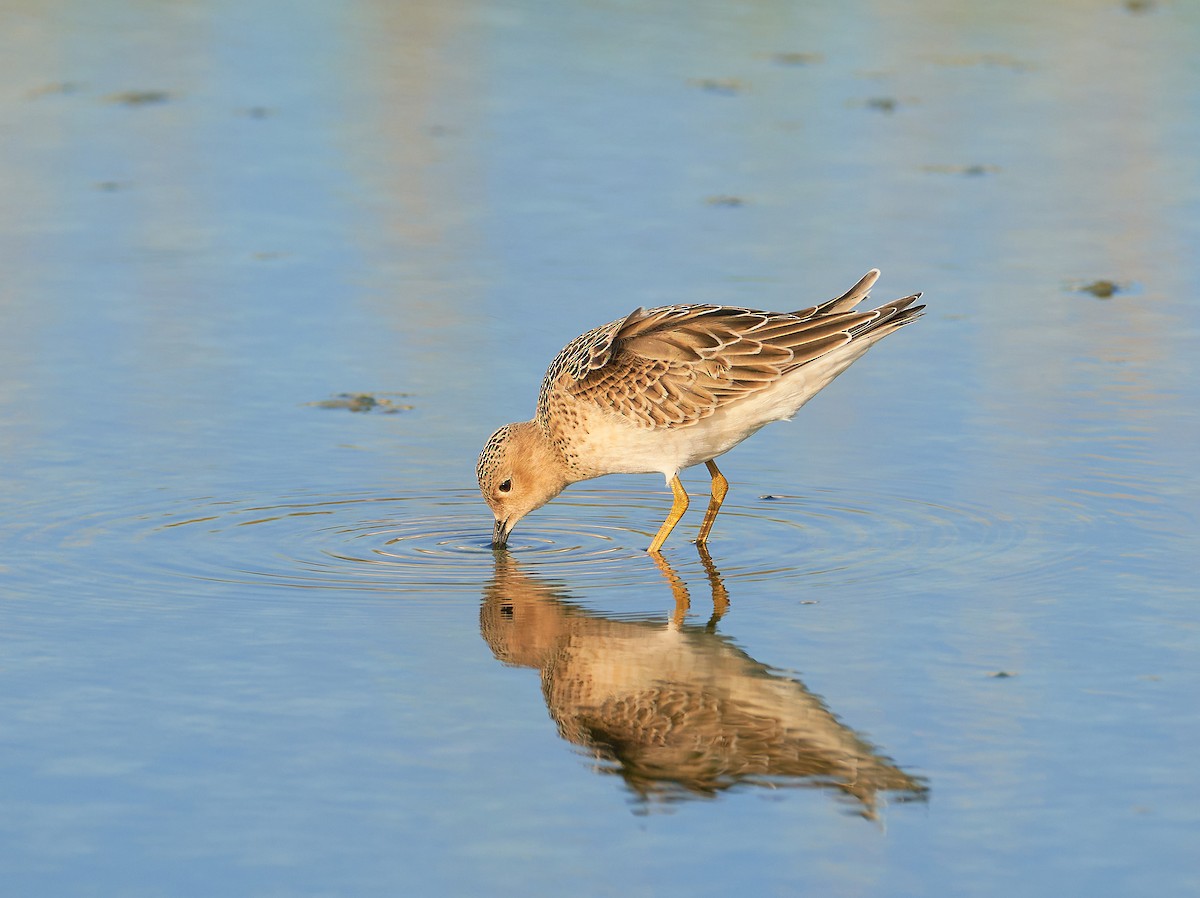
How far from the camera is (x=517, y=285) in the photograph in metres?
12.8

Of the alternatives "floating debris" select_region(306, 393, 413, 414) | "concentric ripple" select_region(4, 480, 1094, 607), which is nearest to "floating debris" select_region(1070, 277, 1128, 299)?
"concentric ripple" select_region(4, 480, 1094, 607)

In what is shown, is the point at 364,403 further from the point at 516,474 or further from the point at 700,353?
the point at 700,353

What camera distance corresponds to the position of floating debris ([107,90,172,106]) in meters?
17.6

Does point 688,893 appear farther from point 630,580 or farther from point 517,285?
point 517,285

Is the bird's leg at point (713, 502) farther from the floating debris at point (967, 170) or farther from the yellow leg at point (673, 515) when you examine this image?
the floating debris at point (967, 170)

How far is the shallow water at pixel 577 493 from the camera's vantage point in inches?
236

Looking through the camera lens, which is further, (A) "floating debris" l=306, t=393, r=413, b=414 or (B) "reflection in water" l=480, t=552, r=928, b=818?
(A) "floating debris" l=306, t=393, r=413, b=414

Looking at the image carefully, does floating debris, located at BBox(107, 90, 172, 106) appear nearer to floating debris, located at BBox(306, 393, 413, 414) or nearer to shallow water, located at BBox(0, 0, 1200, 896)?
shallow water, located at BBox(0, 0, 1200, 896)

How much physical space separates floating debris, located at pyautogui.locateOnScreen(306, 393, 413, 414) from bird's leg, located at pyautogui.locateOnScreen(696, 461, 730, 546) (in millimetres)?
1989

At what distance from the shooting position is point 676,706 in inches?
272

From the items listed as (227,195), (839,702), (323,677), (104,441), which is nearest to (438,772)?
(323,677)

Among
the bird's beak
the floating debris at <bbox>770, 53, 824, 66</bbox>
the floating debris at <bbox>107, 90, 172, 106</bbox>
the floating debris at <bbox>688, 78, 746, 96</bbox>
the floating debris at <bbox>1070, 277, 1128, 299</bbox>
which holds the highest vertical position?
the floating debris at <bbox>770, 53, 824, 66</bbox>

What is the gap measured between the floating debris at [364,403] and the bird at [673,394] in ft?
4.94

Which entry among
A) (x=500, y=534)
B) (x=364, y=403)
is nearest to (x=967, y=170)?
(x=364, y=403)
